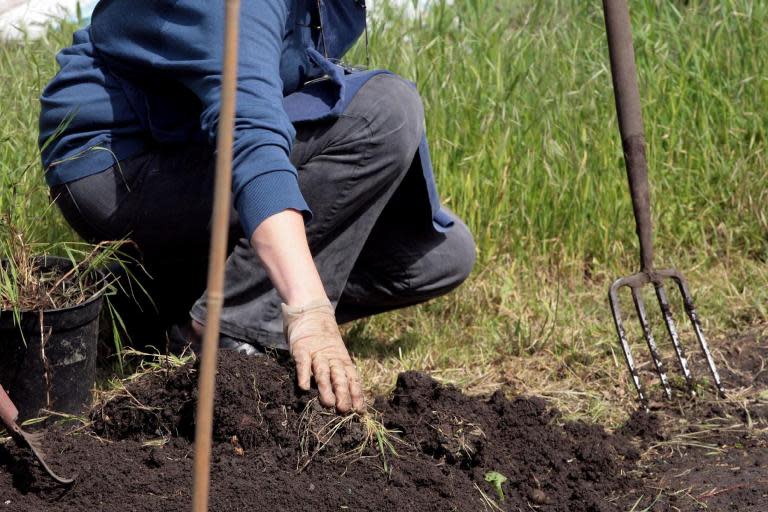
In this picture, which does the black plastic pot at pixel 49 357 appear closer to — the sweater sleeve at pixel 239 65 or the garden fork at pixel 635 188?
the sweater sleeve at pixel 239 65

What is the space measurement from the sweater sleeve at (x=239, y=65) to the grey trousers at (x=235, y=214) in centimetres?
27

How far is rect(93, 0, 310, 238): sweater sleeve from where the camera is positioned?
6.53 feet

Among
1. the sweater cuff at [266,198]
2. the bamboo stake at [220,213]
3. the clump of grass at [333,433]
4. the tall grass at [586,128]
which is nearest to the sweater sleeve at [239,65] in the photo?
the sweater cuff at [266,198]

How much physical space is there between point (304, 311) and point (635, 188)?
1.29 meters

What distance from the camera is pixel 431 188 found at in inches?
111

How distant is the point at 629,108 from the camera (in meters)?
2.77

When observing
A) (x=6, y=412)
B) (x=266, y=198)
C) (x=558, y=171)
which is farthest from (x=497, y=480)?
(x=558, y=171)

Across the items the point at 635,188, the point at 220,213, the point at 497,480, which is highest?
the point at 220,213

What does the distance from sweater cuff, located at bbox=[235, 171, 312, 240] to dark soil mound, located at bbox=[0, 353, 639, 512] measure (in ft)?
1.34

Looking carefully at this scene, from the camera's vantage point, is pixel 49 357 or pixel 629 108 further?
pixel 629 108

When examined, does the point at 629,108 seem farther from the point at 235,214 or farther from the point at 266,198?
the point at 266,198

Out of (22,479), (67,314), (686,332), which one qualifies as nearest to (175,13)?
(67,314)

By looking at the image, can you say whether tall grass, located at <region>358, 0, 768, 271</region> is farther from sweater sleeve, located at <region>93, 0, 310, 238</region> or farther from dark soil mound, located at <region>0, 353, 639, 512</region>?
sweater sleeve, located at <region>93, 0, 310, 238</region>

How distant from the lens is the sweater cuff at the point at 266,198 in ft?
6.44
